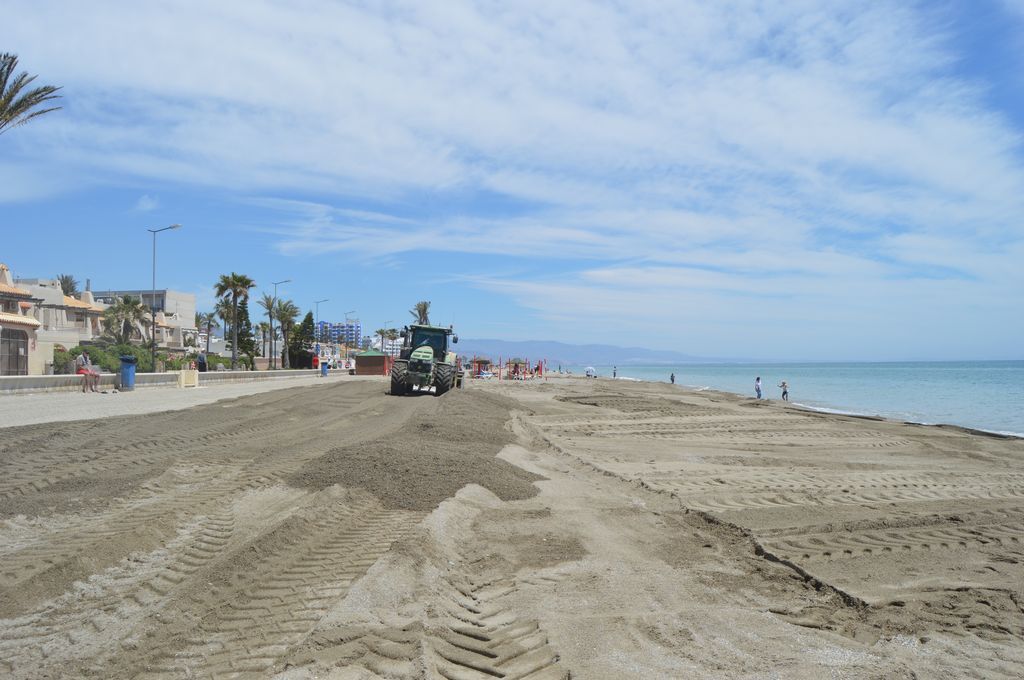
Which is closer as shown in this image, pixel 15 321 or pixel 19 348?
pixel 19 348

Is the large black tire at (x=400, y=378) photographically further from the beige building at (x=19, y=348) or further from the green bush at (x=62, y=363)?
the green bush at (x=62, y=363)

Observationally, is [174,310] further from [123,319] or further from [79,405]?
[79,405]

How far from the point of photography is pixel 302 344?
90.4 meters

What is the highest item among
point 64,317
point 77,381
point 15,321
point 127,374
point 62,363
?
point 64,317

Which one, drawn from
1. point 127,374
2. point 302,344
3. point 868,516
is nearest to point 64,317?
point 302,344

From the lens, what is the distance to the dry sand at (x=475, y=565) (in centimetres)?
430

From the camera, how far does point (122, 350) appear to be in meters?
46.9

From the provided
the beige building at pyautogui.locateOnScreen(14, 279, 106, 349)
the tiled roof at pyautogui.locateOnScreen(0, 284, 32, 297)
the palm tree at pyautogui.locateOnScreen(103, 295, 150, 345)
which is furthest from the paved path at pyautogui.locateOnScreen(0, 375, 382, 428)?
the palm tree at pyautogui.locateOnScreen(103, 295, 150, 345)

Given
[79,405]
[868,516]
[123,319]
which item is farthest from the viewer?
[123,319]

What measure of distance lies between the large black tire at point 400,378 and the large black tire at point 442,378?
1.21 metres

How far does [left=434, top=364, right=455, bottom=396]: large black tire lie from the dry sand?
50.5 feet

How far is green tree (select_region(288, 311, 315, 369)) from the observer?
3159 inches

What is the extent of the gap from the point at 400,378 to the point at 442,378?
68.1 inches

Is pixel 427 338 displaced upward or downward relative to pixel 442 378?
upward
